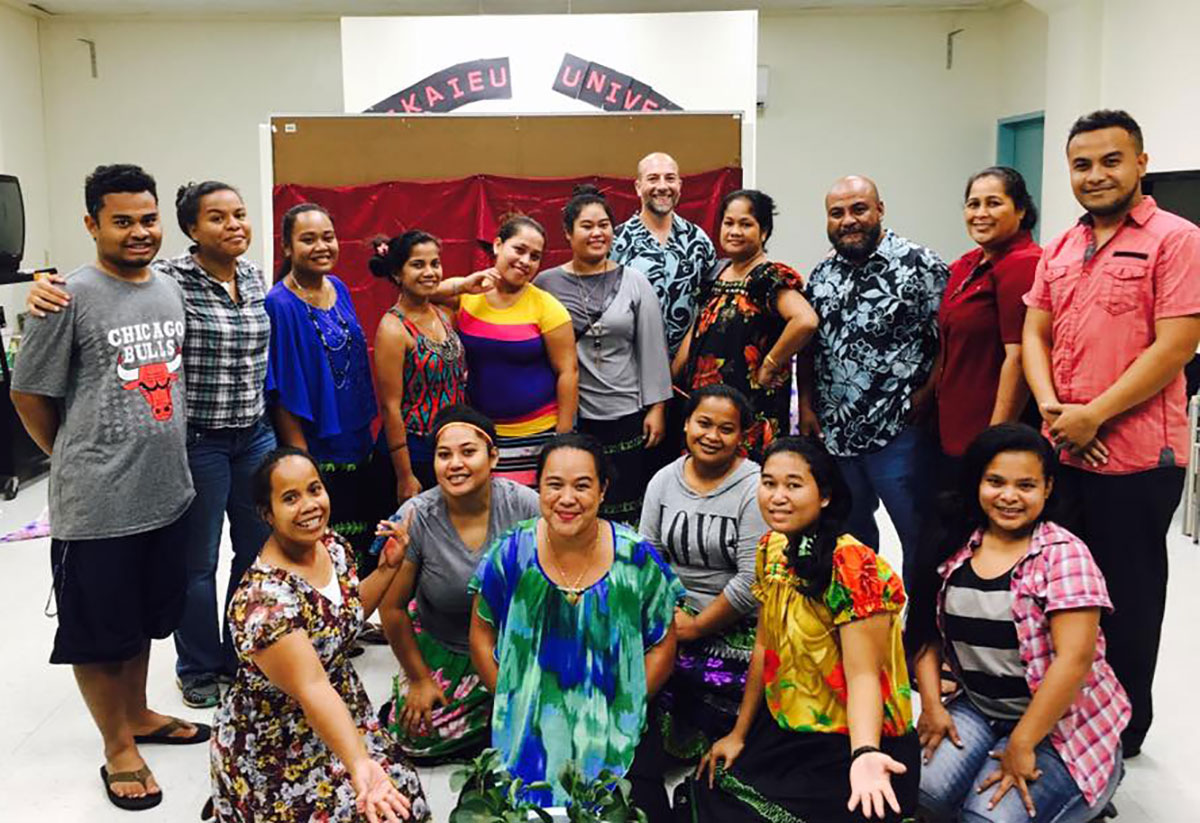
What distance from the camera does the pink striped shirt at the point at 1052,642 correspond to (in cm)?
227

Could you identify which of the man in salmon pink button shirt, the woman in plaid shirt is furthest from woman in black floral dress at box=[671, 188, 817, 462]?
the woman in plaid shirt

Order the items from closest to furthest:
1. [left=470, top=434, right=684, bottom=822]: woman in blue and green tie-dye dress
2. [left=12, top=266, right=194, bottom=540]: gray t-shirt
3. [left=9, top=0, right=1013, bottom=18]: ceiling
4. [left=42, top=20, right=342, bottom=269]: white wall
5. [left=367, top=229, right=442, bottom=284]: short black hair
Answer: [left=470, top=434, right=684, bottom=822]: woman in blue and green tie-dye dress → [left=12, top=266, right=194, bottom=540]: gray t-shirt → [left=367, top=229, right=442, bottom=284]: short black hair → [left=9, top=0, right=1013, bottom=18]: ceiling → [left=42, top=20, right=342, bottom=269]: white wall

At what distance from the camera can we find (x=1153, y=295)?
8.41 feet

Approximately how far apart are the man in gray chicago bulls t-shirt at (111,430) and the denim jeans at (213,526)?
0.24 m

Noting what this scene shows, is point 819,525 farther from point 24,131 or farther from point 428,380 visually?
point 24,131

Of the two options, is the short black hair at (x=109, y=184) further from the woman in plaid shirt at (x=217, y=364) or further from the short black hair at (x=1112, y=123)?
the short black hair at (x=1112, y=123)

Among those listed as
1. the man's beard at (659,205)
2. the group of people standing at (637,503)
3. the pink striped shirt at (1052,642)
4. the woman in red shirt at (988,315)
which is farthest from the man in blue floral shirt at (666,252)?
the pink striped shirt at (1052,642)

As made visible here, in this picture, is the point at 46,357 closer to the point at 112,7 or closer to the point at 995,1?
the point at 112,7

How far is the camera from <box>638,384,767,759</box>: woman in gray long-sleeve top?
2729 millimetres

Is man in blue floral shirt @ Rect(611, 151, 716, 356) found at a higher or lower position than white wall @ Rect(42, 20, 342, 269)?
lower

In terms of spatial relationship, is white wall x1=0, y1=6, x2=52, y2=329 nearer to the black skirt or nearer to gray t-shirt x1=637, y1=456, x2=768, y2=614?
gray t-shirt x1=637, y1=456, x2=768, y2=614

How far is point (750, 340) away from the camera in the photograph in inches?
132

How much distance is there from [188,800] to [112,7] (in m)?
8.07

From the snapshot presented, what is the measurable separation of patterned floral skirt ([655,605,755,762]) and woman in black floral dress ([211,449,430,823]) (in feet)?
2.45
